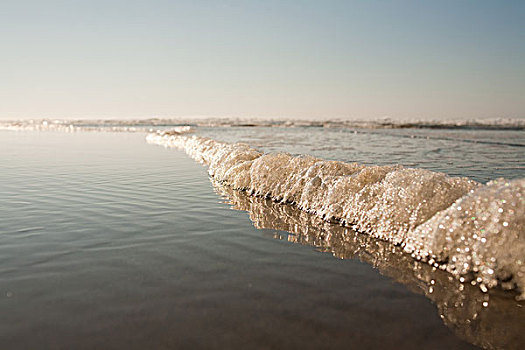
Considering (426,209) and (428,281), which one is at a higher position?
(426,209)

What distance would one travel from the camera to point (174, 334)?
2.33 m

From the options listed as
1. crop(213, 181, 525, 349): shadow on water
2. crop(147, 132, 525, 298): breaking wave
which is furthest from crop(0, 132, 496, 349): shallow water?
crop(147, 132, 525, 298): breaking wave

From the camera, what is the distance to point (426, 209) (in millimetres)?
4160

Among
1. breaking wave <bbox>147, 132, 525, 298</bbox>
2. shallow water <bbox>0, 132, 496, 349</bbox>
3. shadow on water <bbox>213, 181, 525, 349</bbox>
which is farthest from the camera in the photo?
breaking wave <bbox>147, 132, 525, 298</bbox>

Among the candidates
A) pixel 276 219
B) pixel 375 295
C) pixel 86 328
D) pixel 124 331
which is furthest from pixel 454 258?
pixel 86 328

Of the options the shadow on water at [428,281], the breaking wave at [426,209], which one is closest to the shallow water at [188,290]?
the shadow on water at [428,281]

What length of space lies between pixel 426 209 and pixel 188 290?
Result: 274 centimetres

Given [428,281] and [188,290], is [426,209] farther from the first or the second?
[188,290]

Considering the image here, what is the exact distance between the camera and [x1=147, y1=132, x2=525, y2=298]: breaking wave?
123 inches

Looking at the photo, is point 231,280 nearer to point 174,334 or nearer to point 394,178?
point 174,334

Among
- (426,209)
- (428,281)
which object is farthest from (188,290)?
(426,209)

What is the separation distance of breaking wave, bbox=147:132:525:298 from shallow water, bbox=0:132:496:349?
0.38 meters

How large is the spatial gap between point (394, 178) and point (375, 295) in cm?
231

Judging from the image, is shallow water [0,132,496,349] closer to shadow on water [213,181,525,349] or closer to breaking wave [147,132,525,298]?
shadow on water [213,181,525,349]
